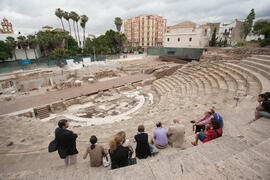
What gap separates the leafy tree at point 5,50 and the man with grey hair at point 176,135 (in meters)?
37.3

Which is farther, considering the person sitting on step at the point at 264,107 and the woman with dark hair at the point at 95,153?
the person sitting on step at the point at 264,107

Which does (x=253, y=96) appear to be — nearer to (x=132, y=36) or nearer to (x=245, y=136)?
(x=245, y=136)

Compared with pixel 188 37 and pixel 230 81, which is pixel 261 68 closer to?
pixel 230 81

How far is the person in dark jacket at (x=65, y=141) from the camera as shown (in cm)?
329

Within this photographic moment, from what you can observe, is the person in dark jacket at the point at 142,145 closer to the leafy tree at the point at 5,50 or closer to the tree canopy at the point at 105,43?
the tree canopy at the point at 105,43

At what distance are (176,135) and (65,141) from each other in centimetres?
320

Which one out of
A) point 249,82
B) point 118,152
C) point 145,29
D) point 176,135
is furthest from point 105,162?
point 145,29

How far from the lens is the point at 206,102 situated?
865 centimetres

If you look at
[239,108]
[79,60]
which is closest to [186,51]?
[79,60]

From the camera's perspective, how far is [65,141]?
3387 mm

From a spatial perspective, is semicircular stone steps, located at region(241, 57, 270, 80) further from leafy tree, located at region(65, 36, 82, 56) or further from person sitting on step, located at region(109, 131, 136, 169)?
leafy tree, located at region(65, 36, 82, 56)

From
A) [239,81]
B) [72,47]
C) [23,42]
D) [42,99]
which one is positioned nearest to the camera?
[239,81]

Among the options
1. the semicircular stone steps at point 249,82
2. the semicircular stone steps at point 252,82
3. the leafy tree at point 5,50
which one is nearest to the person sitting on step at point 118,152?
the semicircular stone steps at point 249,82

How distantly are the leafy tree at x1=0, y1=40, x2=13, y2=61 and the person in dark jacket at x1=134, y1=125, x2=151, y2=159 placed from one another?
36.9m
